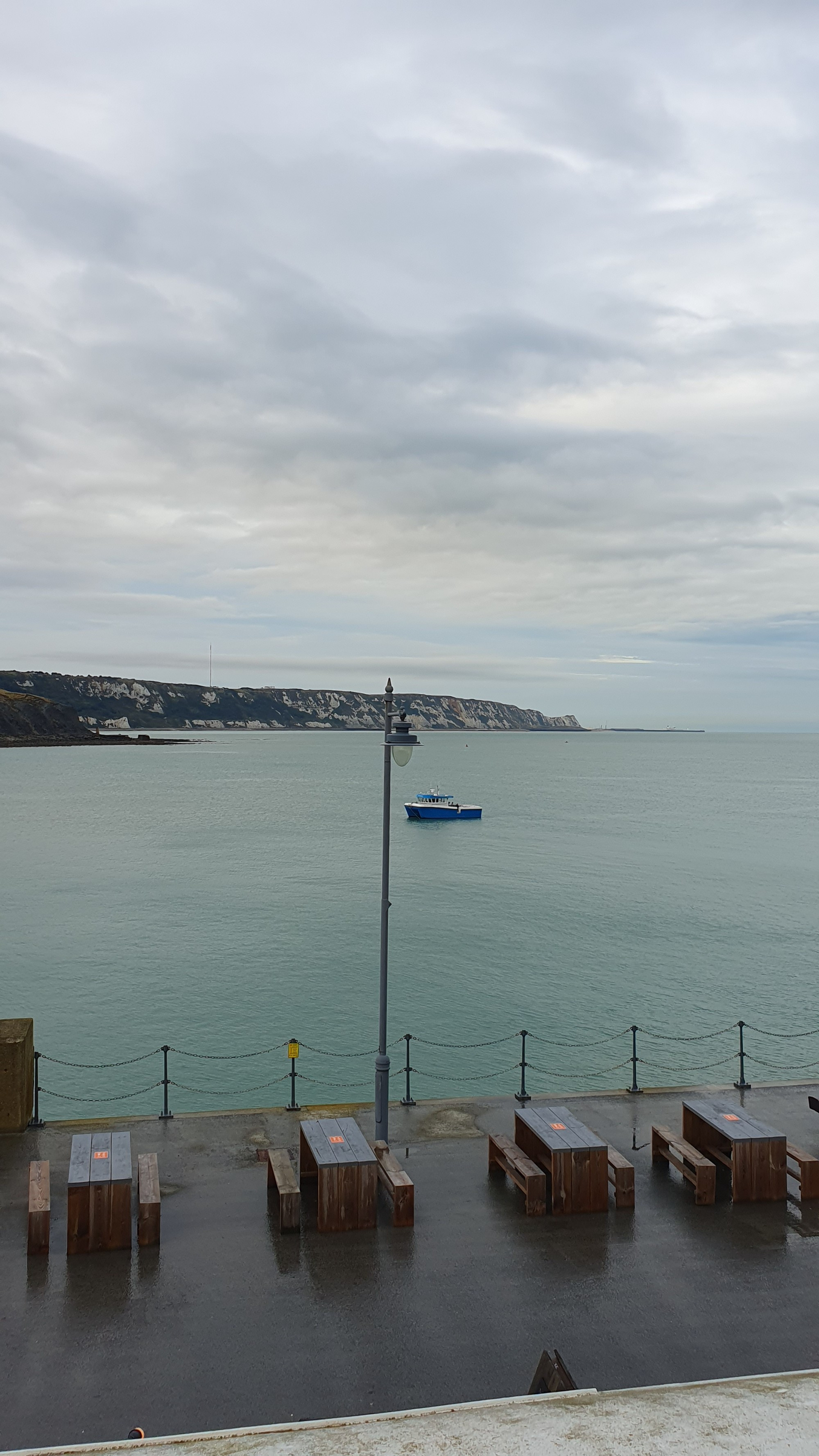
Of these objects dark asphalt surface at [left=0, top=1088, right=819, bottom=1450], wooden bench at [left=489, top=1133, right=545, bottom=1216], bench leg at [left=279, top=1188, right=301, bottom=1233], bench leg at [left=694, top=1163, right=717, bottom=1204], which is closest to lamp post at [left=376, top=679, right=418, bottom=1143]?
dark asphalt surface at [left=0, top=1088, right=819, bottom=1450]

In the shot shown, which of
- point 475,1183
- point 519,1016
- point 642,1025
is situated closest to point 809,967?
point 642,1025

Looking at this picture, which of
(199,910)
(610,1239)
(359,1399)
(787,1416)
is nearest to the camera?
(787,1416)

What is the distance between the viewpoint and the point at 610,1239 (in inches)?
395

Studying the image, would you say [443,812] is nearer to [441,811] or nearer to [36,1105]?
[441,811]

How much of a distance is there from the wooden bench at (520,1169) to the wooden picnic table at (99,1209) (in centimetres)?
423

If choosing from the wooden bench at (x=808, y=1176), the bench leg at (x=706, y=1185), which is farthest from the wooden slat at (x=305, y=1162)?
the wooden bench at (x=808, y=1176)

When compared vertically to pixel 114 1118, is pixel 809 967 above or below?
below

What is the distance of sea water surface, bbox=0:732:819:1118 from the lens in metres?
26.0

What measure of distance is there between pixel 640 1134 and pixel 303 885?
40.5 m

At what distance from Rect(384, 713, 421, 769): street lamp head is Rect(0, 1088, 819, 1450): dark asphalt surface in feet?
16.8

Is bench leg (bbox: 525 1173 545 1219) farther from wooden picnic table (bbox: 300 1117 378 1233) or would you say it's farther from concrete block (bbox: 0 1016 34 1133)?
concrete block (bbox: 0 1016 34 1133)

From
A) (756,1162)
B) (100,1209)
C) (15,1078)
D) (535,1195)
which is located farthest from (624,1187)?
(15,1078)

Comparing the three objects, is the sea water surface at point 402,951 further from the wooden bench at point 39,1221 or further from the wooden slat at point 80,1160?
the wooden bench at point 39,1221

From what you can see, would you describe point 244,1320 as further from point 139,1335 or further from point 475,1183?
point 475,1183
